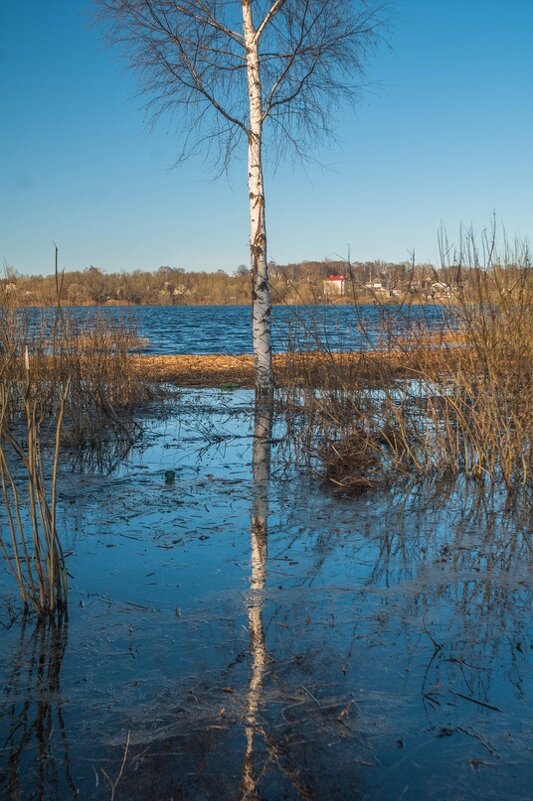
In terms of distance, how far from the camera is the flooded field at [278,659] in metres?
2.23

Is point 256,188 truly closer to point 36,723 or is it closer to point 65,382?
point 65,382

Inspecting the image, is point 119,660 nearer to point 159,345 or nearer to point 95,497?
point 95,497

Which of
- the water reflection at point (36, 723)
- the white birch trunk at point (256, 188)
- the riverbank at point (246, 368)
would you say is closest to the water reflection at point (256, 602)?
the water reflection at point (36, 723)

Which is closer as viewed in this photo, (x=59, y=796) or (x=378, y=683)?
(x=59, y=796)

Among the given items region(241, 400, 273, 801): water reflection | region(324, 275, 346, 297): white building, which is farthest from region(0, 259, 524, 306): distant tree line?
region(241, 400, 273, 801): water reflection

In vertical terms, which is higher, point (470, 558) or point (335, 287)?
point (335, 287)

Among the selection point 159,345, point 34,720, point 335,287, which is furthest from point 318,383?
point 159,345

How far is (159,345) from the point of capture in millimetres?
29062

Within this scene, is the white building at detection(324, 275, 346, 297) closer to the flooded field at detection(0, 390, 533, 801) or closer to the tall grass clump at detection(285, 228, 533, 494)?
the tall grass clump at detection(285, 228, 533, 494)

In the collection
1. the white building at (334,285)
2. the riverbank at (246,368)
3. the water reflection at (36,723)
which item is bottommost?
the water reflection at (36,723)

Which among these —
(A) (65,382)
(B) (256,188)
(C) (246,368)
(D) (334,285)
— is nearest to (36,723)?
(D) (334,285)

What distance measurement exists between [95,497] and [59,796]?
3541 mm

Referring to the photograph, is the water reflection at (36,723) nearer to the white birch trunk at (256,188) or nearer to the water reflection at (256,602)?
the water reflection at (256,602)

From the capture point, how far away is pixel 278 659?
294 cm
